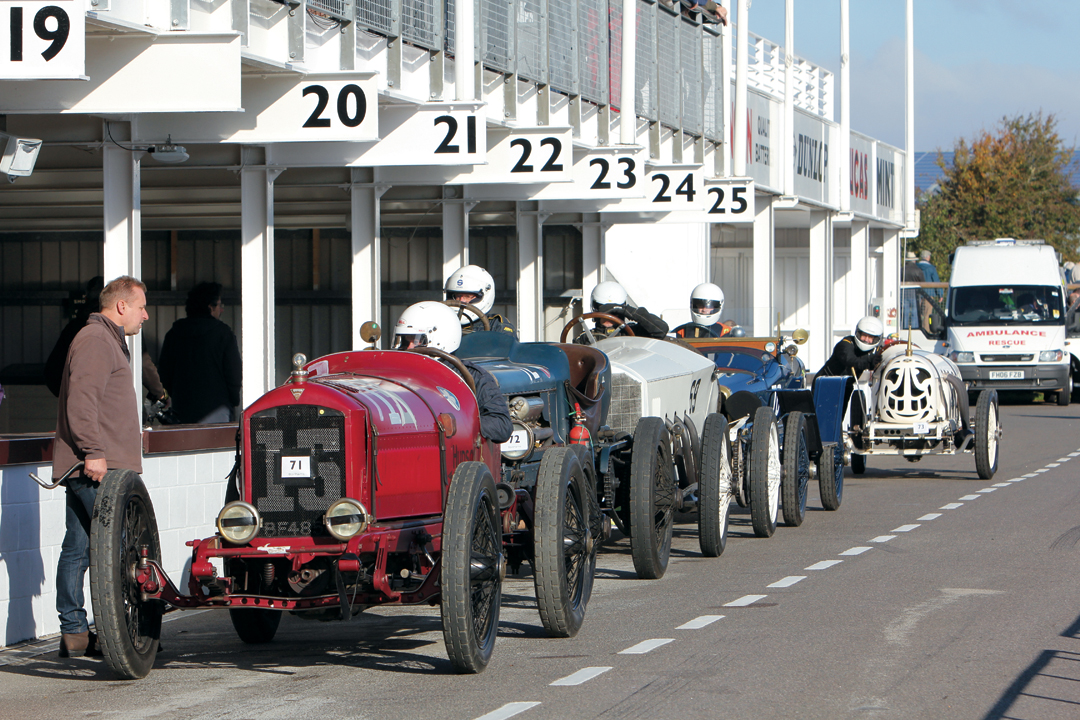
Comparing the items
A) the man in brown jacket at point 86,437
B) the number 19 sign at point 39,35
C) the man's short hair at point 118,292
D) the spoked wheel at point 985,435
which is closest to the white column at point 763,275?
the spoked wheel at point 985,435

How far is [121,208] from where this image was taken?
11.2 metres

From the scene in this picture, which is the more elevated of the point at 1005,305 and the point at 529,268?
the point at 529,268

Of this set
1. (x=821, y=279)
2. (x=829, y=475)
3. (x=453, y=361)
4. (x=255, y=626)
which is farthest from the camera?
(x=821, y=279)

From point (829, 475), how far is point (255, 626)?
7323 mm

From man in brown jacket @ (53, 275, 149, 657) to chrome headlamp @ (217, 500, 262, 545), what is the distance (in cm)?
79

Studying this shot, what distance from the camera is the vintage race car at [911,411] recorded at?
16.3m

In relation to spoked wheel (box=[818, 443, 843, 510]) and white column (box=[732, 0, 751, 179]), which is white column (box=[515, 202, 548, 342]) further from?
spoked wheel (box=[818, 443, 843, 510])

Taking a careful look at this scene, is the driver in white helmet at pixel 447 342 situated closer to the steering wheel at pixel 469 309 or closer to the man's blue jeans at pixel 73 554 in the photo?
the steering wheel at pixel 469 309

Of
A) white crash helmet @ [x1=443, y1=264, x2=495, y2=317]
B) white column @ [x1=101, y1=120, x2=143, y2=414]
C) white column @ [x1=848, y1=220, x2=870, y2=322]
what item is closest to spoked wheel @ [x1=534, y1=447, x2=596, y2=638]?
white crash helmet @ [x1=443, y1=264, x2=495, y2=317]

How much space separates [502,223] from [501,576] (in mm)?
13856

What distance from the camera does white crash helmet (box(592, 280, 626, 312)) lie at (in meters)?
13.5

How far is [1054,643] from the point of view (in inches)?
305

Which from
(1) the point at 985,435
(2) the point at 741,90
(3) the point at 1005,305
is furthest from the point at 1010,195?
(1) the point at 985,435

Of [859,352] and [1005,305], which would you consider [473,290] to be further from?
[1005,305]
